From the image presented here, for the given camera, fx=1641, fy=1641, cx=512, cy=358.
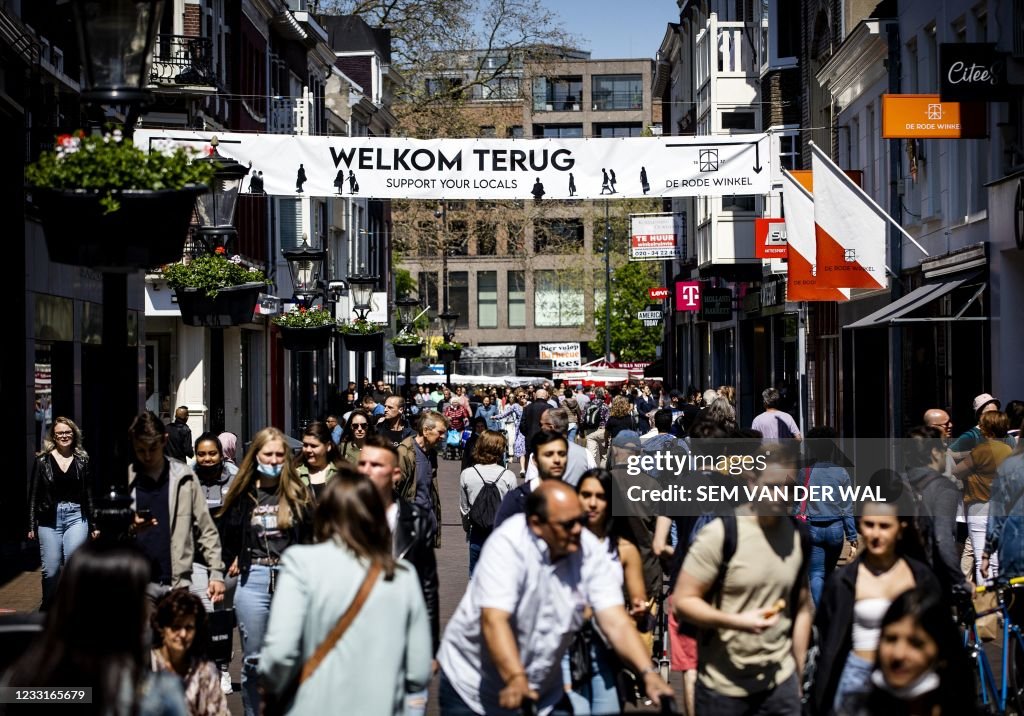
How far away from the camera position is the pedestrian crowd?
5.05 m

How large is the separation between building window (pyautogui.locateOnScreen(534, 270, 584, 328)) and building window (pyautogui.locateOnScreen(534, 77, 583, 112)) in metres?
11.5

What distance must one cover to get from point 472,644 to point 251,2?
33771 millimetres

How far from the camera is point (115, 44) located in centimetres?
704

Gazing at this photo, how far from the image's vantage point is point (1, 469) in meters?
20.3

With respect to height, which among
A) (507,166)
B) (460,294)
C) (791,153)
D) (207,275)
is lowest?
(207,275)

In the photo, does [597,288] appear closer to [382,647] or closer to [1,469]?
[1,469]

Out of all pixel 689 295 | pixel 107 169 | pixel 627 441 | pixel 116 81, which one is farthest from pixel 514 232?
pixel 107 169

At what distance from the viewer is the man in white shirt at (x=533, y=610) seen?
608cm

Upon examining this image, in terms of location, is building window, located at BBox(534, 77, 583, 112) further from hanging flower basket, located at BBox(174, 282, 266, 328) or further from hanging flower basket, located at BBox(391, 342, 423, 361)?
hanging flower basket, located at BBox(174, 282, 266, 328)

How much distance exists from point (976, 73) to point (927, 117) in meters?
1.80

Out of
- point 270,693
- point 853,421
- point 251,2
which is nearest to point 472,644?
point 270,693

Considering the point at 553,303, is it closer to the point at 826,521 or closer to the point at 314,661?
the point at 826,521

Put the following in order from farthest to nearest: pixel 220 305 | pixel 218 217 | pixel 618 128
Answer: pixel 618 128
pixel 218 217
pixel 220 305

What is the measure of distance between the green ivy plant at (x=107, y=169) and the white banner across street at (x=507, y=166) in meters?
13.3
